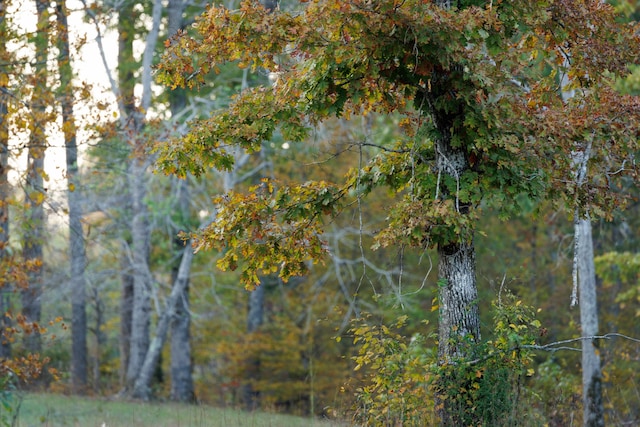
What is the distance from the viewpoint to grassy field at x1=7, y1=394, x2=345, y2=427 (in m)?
9.80

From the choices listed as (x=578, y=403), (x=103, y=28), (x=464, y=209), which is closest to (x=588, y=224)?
(x=578, y=403)

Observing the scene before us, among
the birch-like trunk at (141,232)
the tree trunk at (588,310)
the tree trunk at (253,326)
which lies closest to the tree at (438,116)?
the tree trunk at (588,310)

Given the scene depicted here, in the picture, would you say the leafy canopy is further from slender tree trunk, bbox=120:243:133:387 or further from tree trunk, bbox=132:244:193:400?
slender tree trunk, bbox=120:243:133:387

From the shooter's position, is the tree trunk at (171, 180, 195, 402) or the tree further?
the tree trunk at (171, 180, 195, 402)

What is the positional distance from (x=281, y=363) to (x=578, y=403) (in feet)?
47.0

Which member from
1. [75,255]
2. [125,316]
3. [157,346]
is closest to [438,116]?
[157,346]

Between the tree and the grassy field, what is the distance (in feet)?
6.48

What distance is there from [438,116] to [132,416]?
5.48 meters

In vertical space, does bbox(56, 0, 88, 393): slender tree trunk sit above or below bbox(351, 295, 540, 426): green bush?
above

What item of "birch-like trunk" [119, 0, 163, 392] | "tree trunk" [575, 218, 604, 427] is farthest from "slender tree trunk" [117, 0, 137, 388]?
"tree trunk" [575, 218, 604, 427]

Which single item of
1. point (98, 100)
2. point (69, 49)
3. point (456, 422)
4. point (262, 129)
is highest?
point (69, 49)

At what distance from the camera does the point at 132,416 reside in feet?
35.7

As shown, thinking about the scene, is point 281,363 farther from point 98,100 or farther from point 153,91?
point 98,100

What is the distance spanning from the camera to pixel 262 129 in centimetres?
895
